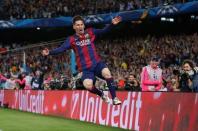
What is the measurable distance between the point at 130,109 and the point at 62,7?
68.8ft


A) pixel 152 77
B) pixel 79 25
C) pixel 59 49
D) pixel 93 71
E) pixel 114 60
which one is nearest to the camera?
pixel 79 25

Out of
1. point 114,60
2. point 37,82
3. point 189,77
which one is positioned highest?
point 189,77

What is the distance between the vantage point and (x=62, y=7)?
104 feet

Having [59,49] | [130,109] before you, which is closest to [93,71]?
[59,49]

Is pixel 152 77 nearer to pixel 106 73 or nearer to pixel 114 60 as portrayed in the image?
pixel 106 73

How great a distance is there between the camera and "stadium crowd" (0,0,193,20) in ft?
89.8

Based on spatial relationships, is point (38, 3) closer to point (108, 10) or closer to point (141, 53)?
point (108, 10)

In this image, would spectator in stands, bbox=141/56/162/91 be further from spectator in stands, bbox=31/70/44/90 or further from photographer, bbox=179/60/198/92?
spectator in stands, bbox=31/70/44/90

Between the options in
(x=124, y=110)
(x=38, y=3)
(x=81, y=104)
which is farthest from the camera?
(x=38, y=3)

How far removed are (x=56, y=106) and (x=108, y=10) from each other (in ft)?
42.8

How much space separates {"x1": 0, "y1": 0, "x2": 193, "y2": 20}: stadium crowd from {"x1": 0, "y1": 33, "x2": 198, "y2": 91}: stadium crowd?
1812mm

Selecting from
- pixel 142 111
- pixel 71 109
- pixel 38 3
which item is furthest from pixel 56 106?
pixel 38 3

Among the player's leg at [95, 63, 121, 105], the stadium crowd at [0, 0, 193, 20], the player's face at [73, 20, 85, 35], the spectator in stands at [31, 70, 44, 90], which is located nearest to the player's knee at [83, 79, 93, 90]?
the player's leg at [95, 63, 121, 105]

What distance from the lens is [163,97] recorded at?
9.88 meters
